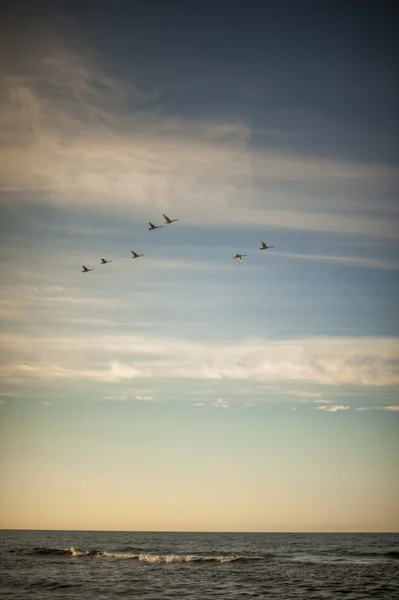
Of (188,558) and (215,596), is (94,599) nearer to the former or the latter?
(215,596)

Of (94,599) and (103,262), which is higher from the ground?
(103,262)

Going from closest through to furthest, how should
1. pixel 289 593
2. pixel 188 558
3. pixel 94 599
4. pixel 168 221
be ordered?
pixel 94 599 → pixel 289 593 → pixel 168 221 → pixel 188 558

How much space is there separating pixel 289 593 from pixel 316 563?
71.1ft

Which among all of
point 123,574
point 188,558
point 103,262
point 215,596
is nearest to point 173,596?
point 215,596

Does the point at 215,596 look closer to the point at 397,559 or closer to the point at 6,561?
the point at 6,561

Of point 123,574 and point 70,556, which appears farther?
point 70,556

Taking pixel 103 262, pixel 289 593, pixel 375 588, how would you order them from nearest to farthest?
pixel 289 593 < pixel 375 588 < pixel 103 262

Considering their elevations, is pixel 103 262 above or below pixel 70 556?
above

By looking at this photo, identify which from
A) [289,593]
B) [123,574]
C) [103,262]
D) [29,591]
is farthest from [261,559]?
[103,262]

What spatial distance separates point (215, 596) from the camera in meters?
33.5

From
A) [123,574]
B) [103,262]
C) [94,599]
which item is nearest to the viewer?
[94,599]

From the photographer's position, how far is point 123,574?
43.7m

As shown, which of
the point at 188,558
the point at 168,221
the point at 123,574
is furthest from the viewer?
the point at 188,558

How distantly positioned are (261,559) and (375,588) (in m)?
22.2
